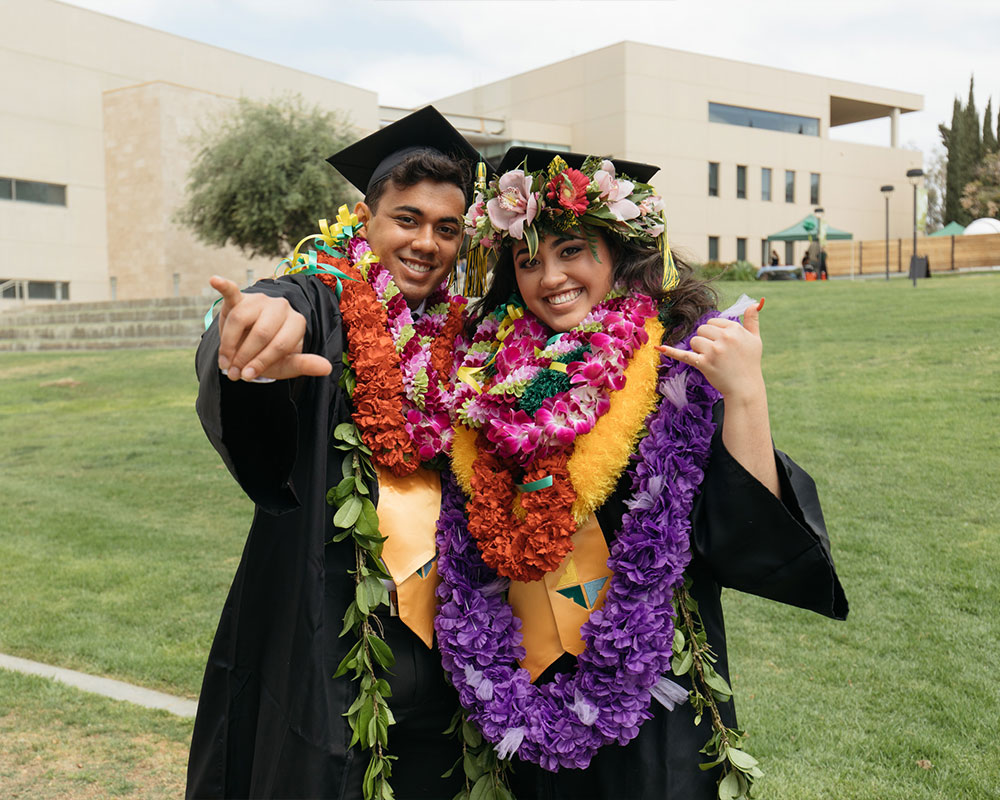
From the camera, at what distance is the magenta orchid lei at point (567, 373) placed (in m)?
2.20

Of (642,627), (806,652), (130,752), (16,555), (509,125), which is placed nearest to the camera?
(642,627)

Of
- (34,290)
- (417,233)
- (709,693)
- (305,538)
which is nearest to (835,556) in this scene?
(709,693)

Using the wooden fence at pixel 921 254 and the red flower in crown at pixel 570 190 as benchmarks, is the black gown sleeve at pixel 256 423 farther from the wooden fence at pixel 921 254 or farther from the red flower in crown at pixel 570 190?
the wooden fence at pixel 921 254

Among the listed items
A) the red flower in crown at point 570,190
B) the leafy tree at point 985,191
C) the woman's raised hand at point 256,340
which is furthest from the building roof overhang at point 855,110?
the woman's raised hand at point 256,340

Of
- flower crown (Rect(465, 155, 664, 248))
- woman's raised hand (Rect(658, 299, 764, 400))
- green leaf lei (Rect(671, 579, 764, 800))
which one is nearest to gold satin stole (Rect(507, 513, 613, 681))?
green leaf lei (Rect(671, 579, 764, 800))

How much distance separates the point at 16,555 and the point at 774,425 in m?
6.77

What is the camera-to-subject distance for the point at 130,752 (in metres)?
3.86

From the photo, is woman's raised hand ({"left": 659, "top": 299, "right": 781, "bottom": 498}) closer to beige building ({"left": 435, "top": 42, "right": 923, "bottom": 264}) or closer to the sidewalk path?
the sidewalk path

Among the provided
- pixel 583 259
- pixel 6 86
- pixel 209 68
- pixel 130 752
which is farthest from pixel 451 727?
pixel 209 68

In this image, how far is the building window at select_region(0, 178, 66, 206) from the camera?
29.5 metres

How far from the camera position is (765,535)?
1.98 metres

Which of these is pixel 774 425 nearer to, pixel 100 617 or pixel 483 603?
pixel 100 617

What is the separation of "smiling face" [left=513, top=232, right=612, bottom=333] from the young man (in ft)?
1.13

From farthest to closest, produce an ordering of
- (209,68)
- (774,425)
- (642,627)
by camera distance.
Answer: (209,68) → (774,425) → (642,627)
